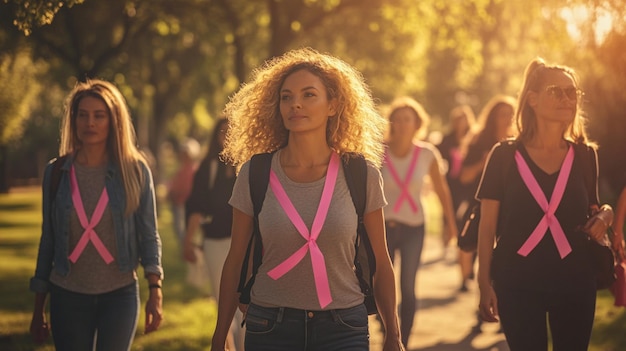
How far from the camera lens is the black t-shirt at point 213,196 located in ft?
27.8

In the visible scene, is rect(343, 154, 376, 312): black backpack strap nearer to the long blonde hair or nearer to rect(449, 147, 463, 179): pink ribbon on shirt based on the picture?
the long blonde hair

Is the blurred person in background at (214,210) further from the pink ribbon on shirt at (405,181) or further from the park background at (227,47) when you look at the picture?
the pink ribbon on shirt at (405,181)

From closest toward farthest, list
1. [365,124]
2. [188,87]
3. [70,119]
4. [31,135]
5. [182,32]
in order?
[365,124]
[70,119]
[182,32]
[188,87]
[31,135]

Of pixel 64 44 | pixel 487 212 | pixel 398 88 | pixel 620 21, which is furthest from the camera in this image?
pixel 398 88

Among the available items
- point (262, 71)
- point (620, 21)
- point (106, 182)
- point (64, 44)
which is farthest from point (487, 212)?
point (64, 44)

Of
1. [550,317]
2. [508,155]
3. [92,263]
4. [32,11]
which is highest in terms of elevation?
[32,11]

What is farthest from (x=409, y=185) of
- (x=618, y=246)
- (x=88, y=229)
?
(x=88, y=229)

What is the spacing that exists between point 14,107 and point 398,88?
1559 cm

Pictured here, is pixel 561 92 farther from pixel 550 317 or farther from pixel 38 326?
pixel 38 326

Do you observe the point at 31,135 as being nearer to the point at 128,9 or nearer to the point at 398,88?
the point at 398,88

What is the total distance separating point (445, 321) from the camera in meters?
11.9

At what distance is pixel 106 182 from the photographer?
240 inches

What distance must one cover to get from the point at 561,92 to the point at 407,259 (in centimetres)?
396

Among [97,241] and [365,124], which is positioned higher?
[365,124]
